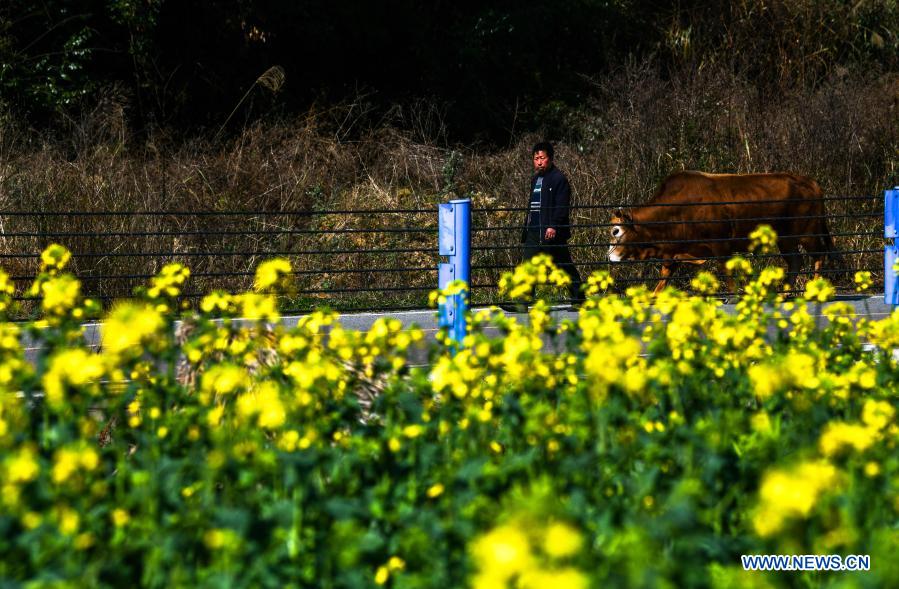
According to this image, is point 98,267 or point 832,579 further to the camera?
point 98,267

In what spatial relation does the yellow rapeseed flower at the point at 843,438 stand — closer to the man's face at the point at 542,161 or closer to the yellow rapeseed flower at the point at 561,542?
the yellow rapeseed flower at the point at 561,542

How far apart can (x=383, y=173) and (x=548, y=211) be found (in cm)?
631

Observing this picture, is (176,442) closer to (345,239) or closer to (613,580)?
(613,580)

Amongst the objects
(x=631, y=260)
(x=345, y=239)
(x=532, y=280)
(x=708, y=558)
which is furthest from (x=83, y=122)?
(x=708, y=558)

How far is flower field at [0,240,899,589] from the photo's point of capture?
127 inches

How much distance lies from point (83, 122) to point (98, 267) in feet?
15.7

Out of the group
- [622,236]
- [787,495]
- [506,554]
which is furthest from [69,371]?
[622,236]

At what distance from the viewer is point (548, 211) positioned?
1262cm

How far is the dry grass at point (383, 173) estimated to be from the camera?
1441 cm

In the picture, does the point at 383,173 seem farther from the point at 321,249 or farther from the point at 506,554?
the point at 506,554

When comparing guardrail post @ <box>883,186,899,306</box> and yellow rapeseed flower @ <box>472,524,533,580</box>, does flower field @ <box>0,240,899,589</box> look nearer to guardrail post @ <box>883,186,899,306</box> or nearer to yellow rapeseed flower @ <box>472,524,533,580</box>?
yellow rapeseed flower @ <box>472,524,533,580</box>

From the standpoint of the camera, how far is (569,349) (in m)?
5.30

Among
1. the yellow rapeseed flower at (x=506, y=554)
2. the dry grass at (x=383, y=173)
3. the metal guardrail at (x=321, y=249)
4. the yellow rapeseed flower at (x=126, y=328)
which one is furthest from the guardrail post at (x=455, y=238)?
the yellow rapeseed flower at (x=506, y=554)

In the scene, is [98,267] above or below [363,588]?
above
